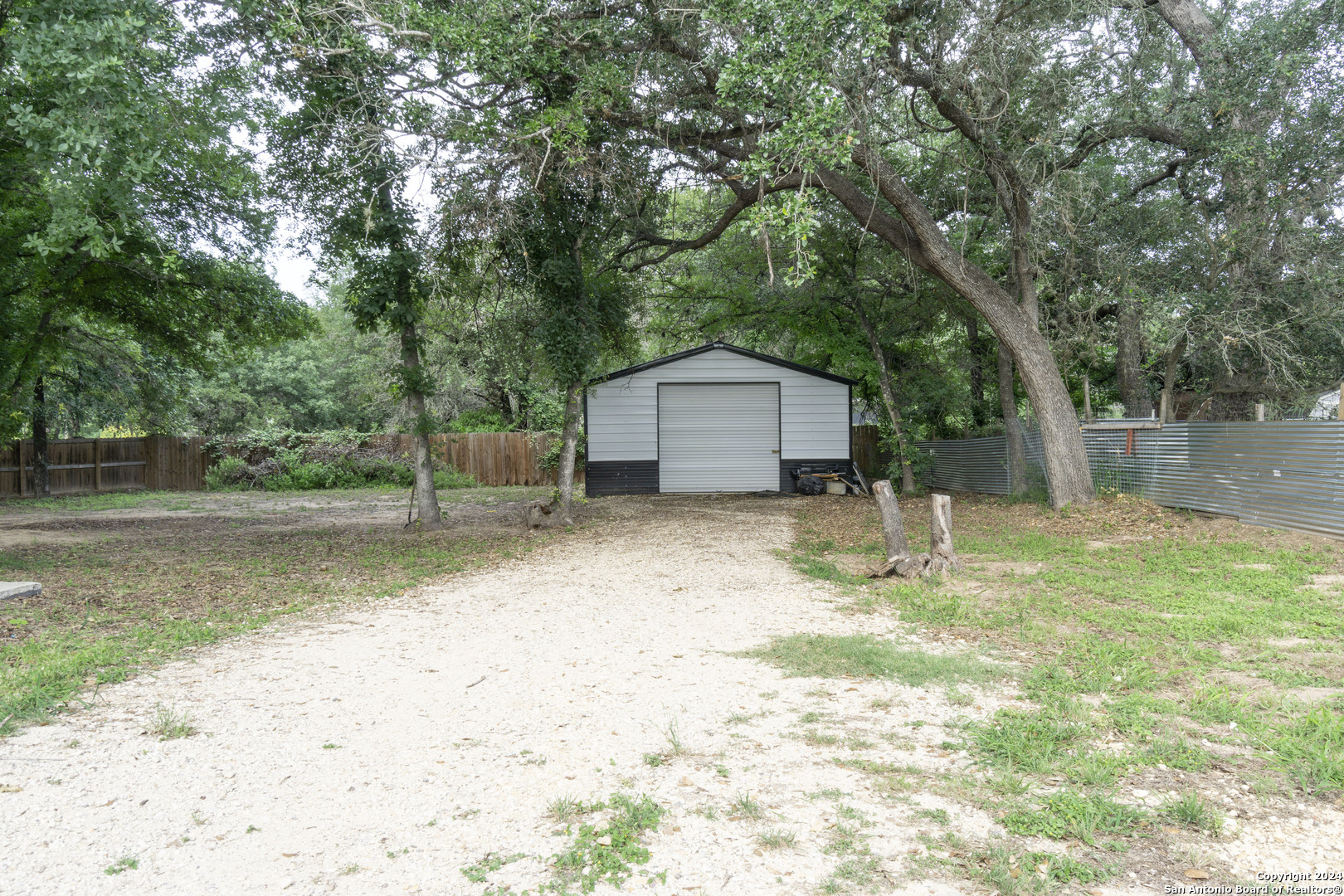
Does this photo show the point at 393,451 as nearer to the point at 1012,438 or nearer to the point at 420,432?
the point at 420,432

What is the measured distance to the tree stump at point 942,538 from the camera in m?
7.36

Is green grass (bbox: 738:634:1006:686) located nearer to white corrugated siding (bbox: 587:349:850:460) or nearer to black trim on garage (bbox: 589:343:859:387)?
white corrugated siding (bbox: 587:349:850:460)

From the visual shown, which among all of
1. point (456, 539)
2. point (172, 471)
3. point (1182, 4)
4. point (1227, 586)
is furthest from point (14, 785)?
point (172, 471)

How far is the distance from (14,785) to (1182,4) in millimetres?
14054

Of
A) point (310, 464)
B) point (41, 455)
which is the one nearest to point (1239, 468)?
point (310, 464)

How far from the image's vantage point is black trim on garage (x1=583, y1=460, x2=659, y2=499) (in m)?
16.7

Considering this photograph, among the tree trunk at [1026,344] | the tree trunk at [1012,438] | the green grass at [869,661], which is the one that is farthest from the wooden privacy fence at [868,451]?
the green grass at [869,661]

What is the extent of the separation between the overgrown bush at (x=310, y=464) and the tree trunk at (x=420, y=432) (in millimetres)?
8948

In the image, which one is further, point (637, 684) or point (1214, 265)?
point (1214, 265)

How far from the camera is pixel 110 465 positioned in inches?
754

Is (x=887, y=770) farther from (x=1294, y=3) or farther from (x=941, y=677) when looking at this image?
(x=1294, y=3)

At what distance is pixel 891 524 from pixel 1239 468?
5015mm

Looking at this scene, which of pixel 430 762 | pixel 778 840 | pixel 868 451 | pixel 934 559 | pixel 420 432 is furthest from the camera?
pixel 868 451

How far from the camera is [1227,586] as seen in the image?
20.5 feet
